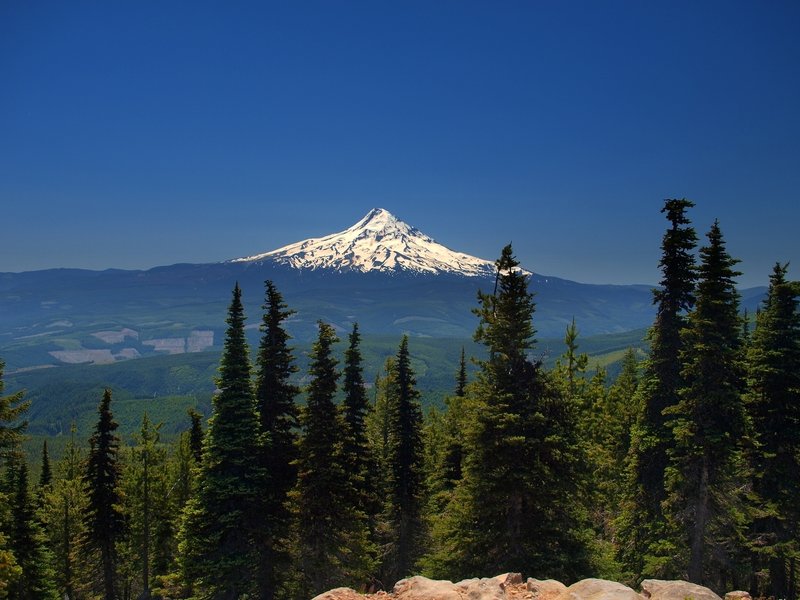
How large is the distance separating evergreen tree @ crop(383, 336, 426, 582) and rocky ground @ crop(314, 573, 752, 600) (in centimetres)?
2085

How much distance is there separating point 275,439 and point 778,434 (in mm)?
24516

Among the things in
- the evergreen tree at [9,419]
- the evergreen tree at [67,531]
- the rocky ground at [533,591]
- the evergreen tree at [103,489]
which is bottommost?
the evergreen tree at [67,531]

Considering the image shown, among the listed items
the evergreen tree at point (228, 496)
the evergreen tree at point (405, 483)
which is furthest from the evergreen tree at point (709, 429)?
the evergreen tree at point (228, 496)

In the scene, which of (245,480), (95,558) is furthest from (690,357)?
(95,558)

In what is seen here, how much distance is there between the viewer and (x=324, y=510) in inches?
974

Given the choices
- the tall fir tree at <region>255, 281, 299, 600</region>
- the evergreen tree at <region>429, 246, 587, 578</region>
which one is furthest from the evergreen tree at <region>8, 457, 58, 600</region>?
the evergreen tree at <region>429, 246, 587, 578</region>

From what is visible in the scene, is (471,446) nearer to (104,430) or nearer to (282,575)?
(282,575)

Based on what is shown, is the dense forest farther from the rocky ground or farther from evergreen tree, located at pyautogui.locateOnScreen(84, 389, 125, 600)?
the rocky ground

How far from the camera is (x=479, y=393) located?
20.3 m

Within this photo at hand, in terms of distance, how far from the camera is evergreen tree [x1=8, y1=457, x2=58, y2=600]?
34.7 meters

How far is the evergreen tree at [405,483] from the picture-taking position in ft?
116

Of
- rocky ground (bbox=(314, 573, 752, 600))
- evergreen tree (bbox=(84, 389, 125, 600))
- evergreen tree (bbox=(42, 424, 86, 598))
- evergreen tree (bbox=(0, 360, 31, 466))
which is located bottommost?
evergreen tree (bbox=(42, 424, 86, 598))

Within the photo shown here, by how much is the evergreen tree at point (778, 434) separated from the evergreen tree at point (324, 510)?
18541 mm

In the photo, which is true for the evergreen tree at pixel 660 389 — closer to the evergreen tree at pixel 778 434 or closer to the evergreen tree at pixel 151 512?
the evergreen tree at pixel 778 434
